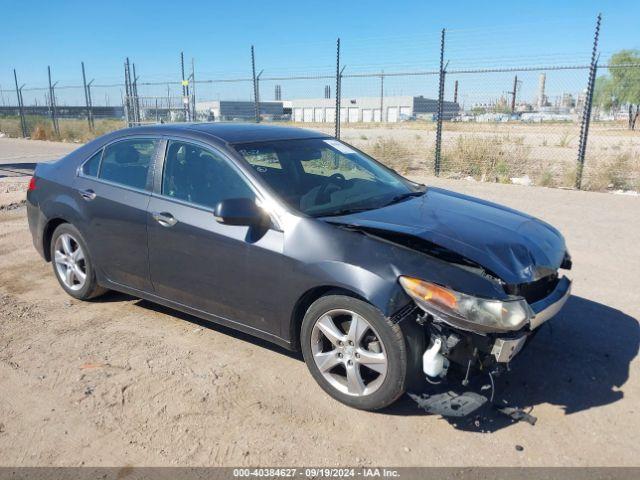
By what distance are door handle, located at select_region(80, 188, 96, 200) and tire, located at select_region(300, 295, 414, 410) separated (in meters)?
2.28

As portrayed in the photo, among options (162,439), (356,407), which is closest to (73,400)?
(162,439)

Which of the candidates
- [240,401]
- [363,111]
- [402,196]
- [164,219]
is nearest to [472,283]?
[402,196]

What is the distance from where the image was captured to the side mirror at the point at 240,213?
3314 millimetres

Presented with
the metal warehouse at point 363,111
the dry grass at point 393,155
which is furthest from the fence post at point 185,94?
the metal warehouse at point 363,111

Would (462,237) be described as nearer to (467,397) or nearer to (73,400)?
(467,397)

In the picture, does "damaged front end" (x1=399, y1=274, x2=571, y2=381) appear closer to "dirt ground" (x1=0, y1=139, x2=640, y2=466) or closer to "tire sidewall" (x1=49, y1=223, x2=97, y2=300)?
"dirt ground" (x1=0, y1=139, x2=640, y2=466)

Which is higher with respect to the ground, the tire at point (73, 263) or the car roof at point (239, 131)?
the car roof at point (239, 131)

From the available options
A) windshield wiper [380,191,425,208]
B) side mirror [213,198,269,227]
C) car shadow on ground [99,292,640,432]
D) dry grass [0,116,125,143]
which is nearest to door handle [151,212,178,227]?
side mirror [213,198,269,227]

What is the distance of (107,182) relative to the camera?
14.6 feet

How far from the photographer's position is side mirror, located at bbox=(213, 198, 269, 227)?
3.31 m

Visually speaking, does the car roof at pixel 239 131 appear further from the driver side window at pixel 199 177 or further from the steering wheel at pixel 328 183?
the steering wheel at pixel 328 183

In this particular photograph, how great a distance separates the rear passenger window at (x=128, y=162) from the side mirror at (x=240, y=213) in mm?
1142

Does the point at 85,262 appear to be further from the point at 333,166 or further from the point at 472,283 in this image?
the point at 472,283

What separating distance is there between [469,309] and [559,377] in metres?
1.23
